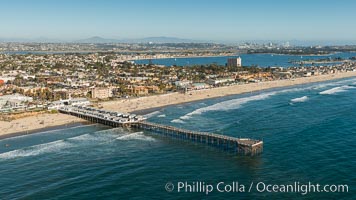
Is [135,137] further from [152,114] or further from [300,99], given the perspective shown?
[300,99]

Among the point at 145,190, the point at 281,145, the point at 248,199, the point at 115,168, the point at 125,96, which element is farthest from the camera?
the point at 125,96

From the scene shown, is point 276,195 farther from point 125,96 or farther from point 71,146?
point 125,96

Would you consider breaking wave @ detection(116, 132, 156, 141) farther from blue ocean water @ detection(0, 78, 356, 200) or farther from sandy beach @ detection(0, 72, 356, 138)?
sandy beach @ detection(0, 72, 356, 138)

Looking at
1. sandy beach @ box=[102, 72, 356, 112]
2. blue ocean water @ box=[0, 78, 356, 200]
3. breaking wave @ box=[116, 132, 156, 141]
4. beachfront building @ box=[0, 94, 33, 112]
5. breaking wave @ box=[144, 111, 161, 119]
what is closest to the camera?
blue ocean water @ box=[0, 78, 356, 200]

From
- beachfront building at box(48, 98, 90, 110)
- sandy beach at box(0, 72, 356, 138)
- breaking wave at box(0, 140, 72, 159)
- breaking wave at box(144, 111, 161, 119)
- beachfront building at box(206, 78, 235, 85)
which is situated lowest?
breaking wave at box(0, 140, 72, 159)

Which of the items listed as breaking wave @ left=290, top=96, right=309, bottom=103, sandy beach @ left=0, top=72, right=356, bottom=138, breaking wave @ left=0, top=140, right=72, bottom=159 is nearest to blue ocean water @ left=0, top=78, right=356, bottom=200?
breaking wave @ left=0, top=140, right=72, bottom=159

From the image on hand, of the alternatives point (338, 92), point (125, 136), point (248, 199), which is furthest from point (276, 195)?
point (338, 92)
